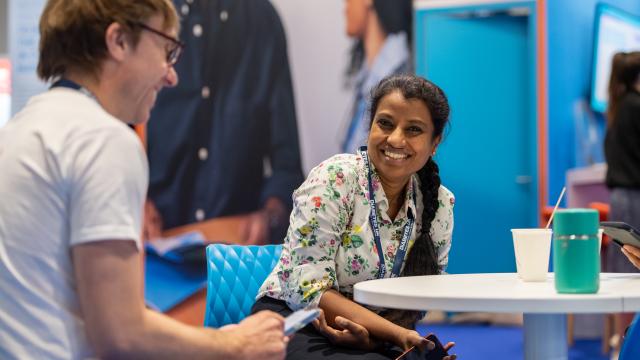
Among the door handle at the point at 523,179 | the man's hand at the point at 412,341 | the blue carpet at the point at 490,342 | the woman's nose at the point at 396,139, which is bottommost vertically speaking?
the blue carpet at the point at 490,342

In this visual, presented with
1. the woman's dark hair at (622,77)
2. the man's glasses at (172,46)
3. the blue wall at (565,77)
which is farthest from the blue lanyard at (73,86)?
the blue wall at (565,77)

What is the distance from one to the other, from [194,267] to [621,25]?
3.96 meters

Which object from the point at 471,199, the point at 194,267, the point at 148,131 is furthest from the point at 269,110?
the point at 471,199

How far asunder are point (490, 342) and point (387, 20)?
236 cm

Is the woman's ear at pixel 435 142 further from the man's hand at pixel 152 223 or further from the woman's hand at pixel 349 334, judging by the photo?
the man's hand at pixel 152 223

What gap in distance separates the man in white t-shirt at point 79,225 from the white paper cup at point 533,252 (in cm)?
87

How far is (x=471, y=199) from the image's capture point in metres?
6.17

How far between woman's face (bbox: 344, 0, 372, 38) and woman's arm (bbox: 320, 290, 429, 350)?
4054mm

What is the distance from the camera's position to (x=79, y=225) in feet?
3.67

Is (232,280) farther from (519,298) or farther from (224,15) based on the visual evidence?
(224,15)

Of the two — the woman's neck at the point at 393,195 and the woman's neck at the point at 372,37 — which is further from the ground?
the woman's neck at the point at 372,37

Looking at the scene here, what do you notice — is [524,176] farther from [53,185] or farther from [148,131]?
[53,185]

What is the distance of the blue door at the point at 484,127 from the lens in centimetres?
613

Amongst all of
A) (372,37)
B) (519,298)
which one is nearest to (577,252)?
(519,298)
